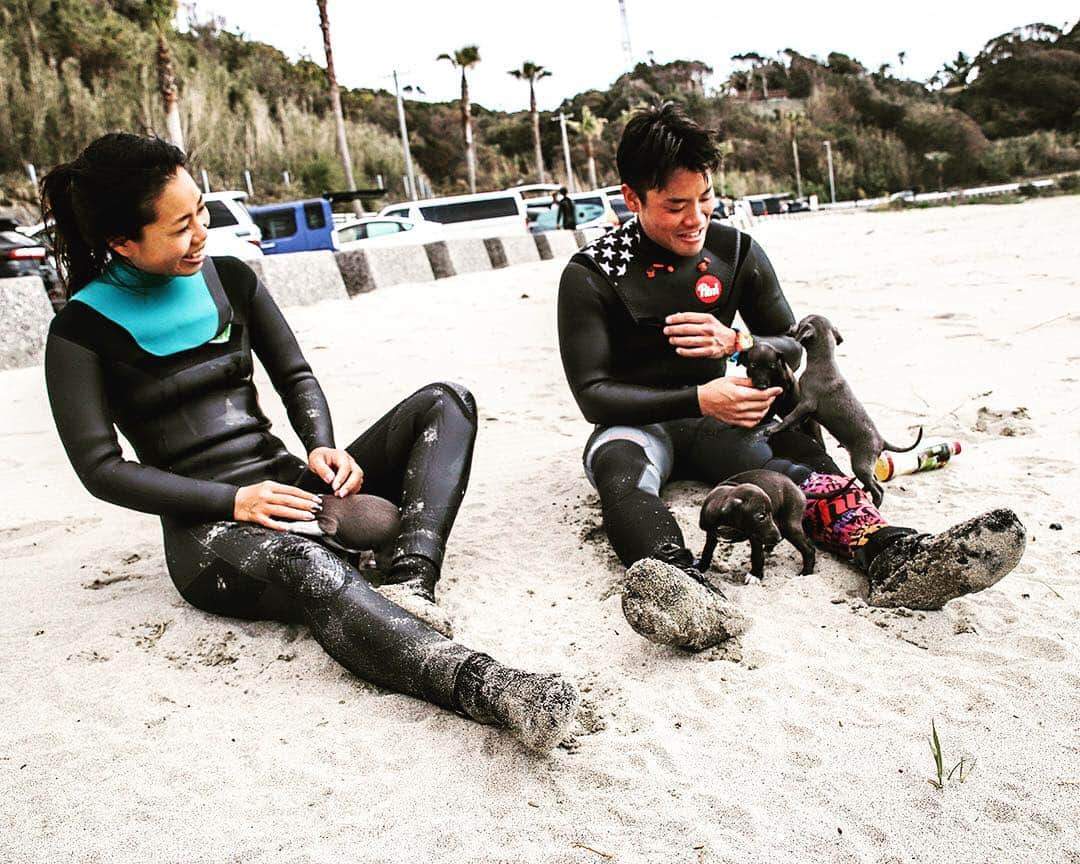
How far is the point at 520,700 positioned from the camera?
181cm

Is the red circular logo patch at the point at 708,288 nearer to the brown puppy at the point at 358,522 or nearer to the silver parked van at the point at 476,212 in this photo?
the brown puppy at the point at 358,522

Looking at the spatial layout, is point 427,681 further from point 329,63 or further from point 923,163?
point 923,163

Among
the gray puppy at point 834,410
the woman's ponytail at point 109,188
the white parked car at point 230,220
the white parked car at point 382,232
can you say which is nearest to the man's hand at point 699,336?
the gray puppy at point 834,410

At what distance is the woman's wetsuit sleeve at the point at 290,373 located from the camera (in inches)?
112

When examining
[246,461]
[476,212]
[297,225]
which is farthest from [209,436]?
[476,212]

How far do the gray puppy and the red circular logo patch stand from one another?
0.33 meters

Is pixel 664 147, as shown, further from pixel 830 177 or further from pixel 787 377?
pixel 830 177

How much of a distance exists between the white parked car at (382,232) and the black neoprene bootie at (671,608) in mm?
16089

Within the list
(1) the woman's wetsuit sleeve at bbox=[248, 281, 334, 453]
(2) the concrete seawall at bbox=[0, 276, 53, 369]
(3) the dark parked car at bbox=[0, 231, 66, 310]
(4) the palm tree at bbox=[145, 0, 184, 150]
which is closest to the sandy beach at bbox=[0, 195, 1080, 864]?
(1) the woman's wetsuit sleeve at bbox=[248, 281, 334, 453]

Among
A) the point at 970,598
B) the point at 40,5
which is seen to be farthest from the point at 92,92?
the point at 970,598

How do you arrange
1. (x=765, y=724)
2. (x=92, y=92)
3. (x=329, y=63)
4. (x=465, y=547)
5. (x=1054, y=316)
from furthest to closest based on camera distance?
(x=329, y=63) → (x=92, y=92) → (x=1054, y=316) → (x=465, y=547) → (x=765, y=724)

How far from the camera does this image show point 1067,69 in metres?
61.3

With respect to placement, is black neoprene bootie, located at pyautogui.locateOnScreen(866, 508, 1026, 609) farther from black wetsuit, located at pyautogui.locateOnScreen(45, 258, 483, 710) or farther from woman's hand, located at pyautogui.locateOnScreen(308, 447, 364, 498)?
woman's hand, located at pyautogui.locateOnScreen(308, 447, 364, 498)

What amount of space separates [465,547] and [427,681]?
3.71 ft
